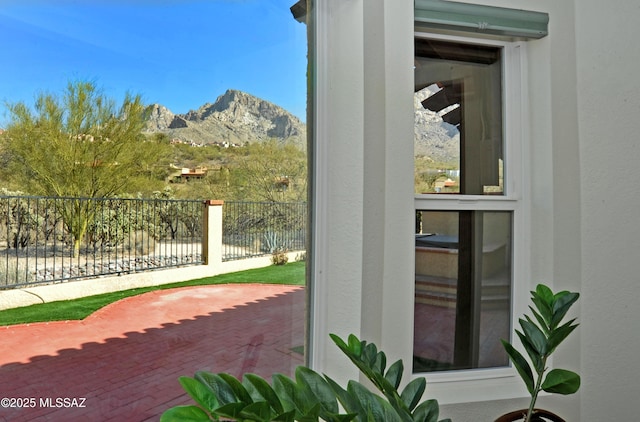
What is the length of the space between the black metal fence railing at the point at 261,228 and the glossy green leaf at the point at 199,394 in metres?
1.18

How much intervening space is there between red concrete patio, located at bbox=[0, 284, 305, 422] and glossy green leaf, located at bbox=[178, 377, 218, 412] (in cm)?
118

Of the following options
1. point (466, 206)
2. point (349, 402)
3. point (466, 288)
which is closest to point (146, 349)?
point (466, 288)

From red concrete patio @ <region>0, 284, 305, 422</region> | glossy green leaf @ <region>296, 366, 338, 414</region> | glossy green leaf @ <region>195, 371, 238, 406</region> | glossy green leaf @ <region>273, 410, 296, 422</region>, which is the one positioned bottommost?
red concrete patio @ <region>0, 284, 305, 422</region>

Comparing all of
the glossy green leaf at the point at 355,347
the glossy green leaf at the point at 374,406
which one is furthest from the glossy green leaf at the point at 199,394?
the glossy green leaf at the point at 355,347

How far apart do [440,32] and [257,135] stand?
41.9 inches

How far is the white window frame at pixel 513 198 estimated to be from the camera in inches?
63.4

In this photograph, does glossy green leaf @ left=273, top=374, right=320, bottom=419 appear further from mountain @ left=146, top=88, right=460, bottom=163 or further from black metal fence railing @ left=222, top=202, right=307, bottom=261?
mountain @ left=146, top=88, right=460, bottom=163

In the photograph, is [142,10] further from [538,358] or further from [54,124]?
[538,358]

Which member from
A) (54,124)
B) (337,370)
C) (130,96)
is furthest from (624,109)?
(54,124)

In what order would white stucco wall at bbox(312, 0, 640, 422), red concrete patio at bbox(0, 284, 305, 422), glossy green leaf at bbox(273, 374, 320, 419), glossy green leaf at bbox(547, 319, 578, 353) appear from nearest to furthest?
glossy green leaf at bbox(273, 374, 320, 419), glossy green leaf at bbox(547, 319, 578, 353), white stucco wall at bbox(312, 0, 640, 422), red concrete patio at bbox(0, 284, 305, 422)

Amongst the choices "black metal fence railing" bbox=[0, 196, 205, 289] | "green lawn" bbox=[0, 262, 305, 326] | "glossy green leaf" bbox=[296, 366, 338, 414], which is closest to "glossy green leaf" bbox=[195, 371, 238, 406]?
"glossy green leaf" bbox=[296, 366, 338, 414]

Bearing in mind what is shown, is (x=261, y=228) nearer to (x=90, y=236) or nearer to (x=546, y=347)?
(x=90, y=236)

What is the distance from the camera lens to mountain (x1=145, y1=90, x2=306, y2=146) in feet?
6.96

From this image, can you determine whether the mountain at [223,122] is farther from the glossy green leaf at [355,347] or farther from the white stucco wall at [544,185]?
the glossy green leaf at [355,347]
